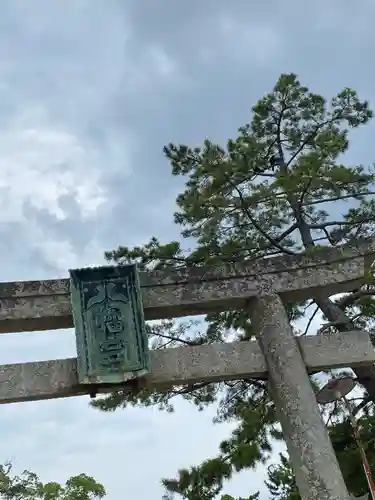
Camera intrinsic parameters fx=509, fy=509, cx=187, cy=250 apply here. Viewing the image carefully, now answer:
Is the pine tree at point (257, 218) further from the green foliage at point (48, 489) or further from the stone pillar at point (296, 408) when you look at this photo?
the green foliage at point (48, 489)

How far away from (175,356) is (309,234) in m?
3.50

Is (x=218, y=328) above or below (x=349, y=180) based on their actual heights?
below

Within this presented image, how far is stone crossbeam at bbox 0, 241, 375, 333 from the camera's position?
5.00m

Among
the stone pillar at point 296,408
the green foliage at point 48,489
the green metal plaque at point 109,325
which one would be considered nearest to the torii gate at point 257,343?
the stone pillar at point 296,408

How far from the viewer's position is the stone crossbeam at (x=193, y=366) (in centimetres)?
462

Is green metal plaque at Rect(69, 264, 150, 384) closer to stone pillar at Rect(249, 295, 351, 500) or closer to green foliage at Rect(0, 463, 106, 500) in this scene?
stone pillar at Rect(249, 295, 351, 500)

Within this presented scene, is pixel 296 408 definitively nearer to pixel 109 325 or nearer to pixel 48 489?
pixel 109 325

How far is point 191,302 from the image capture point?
17.1ft

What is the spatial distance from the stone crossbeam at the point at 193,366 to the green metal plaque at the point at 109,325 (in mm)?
177

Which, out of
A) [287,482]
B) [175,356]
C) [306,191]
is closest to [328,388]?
[175,356]

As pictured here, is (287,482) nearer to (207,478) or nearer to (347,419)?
(347,419)

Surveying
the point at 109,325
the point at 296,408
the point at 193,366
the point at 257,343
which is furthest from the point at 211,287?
the point at 296,408

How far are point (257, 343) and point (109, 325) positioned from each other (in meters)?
1.50

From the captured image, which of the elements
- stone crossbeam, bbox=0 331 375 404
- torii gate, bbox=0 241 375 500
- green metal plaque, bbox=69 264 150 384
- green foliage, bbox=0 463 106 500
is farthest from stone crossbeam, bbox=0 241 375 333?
green foliage, bbox=0 463 106 500
